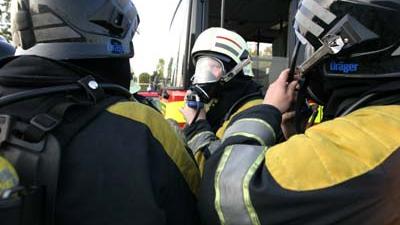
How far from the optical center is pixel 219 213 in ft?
4.66

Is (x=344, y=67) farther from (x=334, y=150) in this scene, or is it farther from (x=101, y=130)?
(x=101, y=130)

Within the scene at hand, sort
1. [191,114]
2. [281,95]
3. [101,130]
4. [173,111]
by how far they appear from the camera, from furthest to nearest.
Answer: [173,111], [191,114], [281,95], [101,130]

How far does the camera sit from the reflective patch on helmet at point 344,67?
1.67 m

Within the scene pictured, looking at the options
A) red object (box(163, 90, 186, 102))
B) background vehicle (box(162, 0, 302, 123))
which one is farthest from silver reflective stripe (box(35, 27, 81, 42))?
red object (box(163, 90, 186, 102))

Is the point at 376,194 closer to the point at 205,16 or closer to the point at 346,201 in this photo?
the point at 346,201

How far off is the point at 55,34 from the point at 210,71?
204 cm

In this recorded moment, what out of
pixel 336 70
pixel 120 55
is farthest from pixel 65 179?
pixel 336 70

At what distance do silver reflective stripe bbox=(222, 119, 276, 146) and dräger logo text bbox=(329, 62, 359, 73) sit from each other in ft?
1.05

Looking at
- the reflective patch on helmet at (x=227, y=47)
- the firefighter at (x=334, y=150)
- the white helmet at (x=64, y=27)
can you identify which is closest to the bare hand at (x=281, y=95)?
the firefighter at (x=334, y=150)

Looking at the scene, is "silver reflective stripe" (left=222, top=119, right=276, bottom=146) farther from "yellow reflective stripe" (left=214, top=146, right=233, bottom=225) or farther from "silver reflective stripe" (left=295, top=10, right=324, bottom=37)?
"silver reflective stripe" (left=295, top=10, right=324, bottom=37)

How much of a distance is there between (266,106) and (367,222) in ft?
1.80

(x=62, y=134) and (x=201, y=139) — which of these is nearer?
(x=62, y=134)

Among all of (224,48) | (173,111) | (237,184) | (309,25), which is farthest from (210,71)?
(237,184)

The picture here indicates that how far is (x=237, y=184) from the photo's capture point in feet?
4.59
